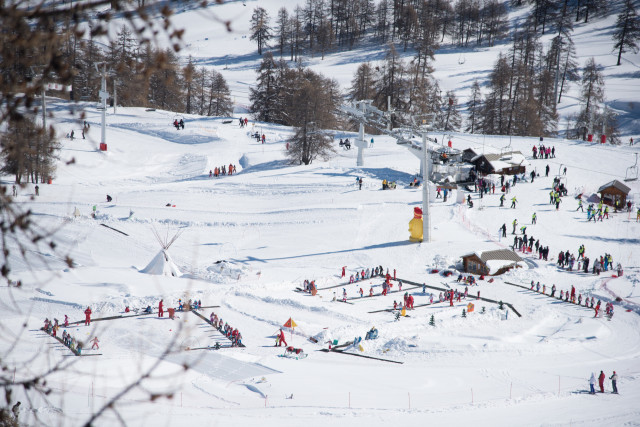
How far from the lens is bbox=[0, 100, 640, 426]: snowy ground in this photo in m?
16.8

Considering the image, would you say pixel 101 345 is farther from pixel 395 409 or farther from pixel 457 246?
pixel 457 246

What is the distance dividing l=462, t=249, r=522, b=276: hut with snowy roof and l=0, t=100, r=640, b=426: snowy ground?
74cm

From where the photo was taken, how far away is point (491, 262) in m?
30.6

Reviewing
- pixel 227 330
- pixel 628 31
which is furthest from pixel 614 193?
pixel 628 31

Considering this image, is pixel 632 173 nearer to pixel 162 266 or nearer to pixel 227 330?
pixel 162 266

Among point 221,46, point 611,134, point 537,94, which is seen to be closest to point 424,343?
point 611,134

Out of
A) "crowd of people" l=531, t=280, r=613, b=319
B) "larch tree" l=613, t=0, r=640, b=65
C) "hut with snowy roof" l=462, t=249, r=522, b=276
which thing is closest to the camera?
"crowd of people" l=531, t=280, r=613, b=319

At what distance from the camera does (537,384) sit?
755 inches

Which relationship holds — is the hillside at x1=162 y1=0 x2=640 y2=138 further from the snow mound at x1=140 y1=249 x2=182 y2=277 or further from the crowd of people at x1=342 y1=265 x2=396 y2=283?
the crowd of people at x1=342 y1=265 x2=396 y2=283

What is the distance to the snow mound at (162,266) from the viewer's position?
2956cm

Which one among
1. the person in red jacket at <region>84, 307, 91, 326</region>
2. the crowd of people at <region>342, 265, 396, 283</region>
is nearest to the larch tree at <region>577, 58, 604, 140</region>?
the crowd of people at <region>342, 265, 396, 283</region>

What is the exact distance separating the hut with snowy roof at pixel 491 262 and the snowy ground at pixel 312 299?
736mm

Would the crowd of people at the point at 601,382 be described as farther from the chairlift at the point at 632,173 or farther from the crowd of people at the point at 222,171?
the crowd of people at the point at 222,171

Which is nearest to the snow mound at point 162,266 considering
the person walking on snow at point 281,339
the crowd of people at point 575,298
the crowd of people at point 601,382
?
the person walking on snow at point 281,339
